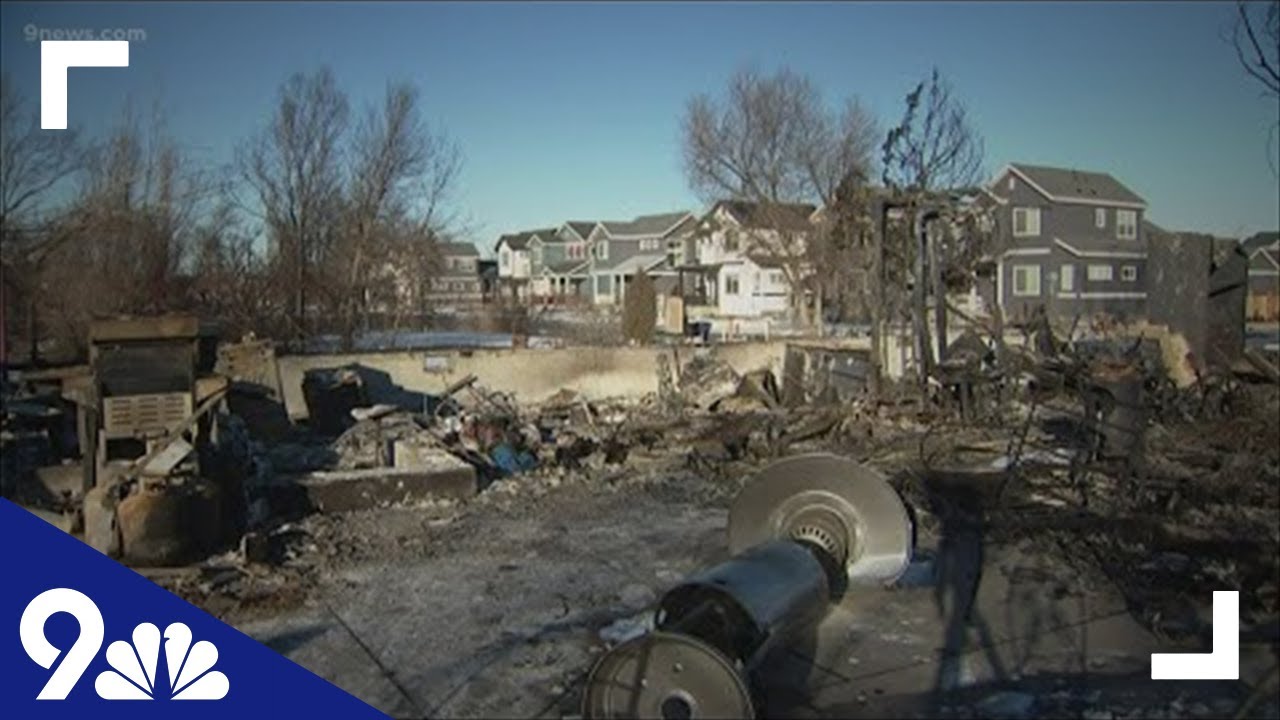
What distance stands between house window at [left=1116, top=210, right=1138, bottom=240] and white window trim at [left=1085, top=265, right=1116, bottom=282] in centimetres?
316

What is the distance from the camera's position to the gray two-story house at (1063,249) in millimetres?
47594

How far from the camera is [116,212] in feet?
88.1

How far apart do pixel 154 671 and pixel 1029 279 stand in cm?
4780

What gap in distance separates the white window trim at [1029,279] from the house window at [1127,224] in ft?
20.1

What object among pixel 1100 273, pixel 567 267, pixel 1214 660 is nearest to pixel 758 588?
pixel 1214 660

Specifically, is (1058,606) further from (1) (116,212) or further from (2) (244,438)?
(1) (116,212)

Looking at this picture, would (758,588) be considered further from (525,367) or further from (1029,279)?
(1029,279)

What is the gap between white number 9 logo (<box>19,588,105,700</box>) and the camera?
5.84m

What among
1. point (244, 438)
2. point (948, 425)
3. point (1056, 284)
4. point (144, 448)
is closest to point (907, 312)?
point (948, 425)

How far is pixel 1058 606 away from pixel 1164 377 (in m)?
9.04

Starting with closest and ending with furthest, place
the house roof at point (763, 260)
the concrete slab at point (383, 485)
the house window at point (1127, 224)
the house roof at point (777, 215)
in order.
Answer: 1. the concrete slab at point (383, 485)
2. the house roof at point (777, 215)
3. the house roof at point (763, 260)
4. the house window at point (1127, 224)

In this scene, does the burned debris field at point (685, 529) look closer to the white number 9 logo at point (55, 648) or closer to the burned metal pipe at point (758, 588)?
the burned metal pipe at point (758, 588)

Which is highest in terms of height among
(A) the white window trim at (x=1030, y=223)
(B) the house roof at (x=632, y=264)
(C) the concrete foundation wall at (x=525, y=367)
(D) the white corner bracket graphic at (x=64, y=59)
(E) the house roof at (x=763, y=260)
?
(A) the white window trim at (x=1030, y=223)

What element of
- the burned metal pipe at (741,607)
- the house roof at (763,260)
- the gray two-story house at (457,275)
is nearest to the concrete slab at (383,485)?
the burned metal pipe at (741,607)
